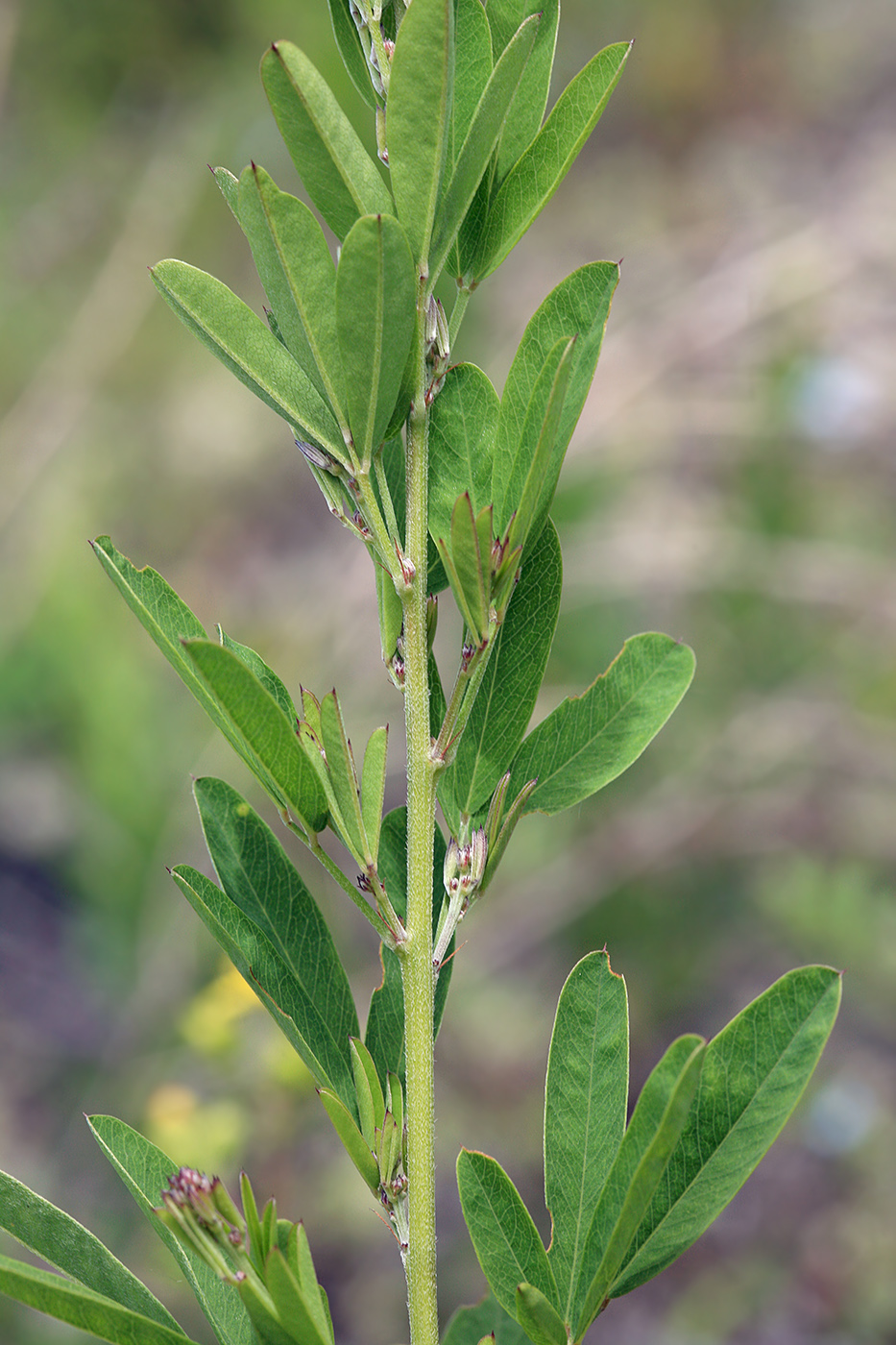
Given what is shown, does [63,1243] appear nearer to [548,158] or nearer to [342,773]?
[342,773]

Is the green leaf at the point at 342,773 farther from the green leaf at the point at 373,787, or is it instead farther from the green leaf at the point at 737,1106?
the green leaf at the point at 737,1106

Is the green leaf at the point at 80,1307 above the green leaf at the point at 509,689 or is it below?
below

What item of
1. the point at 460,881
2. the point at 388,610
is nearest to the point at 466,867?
the point at 460,881

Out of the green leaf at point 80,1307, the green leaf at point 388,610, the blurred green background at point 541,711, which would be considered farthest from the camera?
the blurred green background at point 541,711

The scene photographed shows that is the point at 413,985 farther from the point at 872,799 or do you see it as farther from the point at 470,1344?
the point at 872,799

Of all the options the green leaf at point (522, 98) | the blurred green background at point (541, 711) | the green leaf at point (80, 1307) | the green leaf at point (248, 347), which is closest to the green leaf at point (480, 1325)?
the green leaf at point (80, 1307)

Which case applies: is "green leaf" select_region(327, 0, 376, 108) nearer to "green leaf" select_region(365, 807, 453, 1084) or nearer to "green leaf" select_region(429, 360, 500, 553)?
"green leaf" select_region(429, 360, 500, 553)

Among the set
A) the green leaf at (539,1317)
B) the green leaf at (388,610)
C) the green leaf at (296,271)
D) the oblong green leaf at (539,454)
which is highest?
the green leaf at (296,271)
